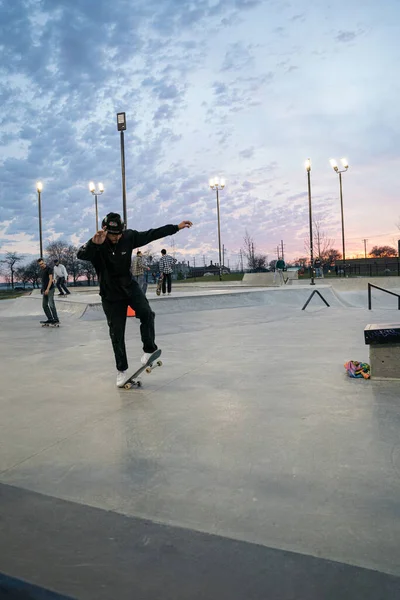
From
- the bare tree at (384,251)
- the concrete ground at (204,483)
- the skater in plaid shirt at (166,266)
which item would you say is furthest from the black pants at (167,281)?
the bare tree at (384,251)

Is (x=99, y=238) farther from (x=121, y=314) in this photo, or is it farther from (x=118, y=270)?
(x=121, y=314)

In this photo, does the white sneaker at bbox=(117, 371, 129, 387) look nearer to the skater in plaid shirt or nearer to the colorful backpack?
the colorful backpack

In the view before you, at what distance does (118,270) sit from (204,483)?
2624mm

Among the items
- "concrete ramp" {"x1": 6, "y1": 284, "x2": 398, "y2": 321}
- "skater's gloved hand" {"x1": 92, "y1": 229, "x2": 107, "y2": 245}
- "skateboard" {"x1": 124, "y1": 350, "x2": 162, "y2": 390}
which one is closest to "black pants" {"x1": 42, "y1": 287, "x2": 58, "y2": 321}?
"concrete ramp" {"x1": 6, "y1": 284, "x2": 398, "y2": 321}

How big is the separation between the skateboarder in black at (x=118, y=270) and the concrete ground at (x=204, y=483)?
562 mm

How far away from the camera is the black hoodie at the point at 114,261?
A: 463 cm

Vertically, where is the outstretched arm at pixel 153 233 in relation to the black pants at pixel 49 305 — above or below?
above

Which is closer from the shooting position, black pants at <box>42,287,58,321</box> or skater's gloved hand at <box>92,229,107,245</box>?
skater's gloved hand at <box>92,229,107,245</box>

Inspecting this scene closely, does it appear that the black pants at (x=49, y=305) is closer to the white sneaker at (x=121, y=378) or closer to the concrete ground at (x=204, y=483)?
the concrete ground at (x=204, y=483)

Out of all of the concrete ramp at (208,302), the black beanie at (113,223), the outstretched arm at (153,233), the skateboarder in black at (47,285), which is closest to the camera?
the black beanie at (113,223)

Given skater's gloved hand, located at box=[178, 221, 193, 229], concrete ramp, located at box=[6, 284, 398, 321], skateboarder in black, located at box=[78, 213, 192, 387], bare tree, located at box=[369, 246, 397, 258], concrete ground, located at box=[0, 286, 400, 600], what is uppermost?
bare tree, located at box=[369, 246, 397, 258]

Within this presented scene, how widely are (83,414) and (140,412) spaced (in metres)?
0.48

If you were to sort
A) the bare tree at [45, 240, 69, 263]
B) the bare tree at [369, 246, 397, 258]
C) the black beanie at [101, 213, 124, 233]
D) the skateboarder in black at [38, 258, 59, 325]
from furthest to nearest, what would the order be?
the bare tree at [369, 246, 397, 258] < the bare tree at [45, 240, 69, 263] < the skateboarder in black at [38, 258, 59, 325] < the black beanie at [101, 213, 124, 233]

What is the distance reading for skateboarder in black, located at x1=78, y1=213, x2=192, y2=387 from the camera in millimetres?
4586
